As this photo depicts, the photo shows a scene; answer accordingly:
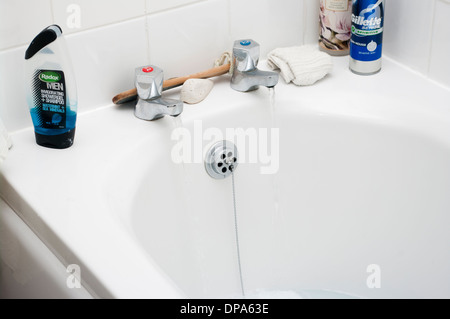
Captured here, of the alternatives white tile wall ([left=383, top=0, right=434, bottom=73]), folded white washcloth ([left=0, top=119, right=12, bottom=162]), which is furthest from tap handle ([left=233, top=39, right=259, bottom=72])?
folded white washcloth ([left=0, top=119, right=12, bottom=162])

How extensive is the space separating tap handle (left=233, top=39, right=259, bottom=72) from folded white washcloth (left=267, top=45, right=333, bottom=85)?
74 millimetres

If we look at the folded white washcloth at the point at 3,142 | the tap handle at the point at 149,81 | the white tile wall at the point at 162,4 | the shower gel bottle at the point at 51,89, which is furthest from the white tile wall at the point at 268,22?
the folded white washcloth at the point at 3,142

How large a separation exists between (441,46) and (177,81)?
19.3 inches

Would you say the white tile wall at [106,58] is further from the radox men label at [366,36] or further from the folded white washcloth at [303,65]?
the radox men label at [366,36]

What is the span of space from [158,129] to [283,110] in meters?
0.25

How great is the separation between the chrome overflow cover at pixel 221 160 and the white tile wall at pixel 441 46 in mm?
407

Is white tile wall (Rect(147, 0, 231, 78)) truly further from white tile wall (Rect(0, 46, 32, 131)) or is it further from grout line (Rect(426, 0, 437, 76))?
grout line (Rect(426, 0, 437, 76))

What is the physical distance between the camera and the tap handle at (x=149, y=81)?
1.21 meters

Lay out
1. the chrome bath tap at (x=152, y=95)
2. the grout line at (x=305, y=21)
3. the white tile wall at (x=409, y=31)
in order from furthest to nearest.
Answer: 1. the grout line at (x=305, y=21)
2. the white tile wall at (x=409, y=31)
3. the chrome bath tap at (x=152, y=95)

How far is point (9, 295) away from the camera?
115cm

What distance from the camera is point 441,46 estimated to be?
1.30 meters

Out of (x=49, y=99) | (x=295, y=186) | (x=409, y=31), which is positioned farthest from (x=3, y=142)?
(x=409, y=31)

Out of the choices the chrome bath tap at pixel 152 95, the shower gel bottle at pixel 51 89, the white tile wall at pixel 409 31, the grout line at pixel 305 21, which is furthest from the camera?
the grout line at pixel 305 21

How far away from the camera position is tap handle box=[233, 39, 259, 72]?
1294 mm
